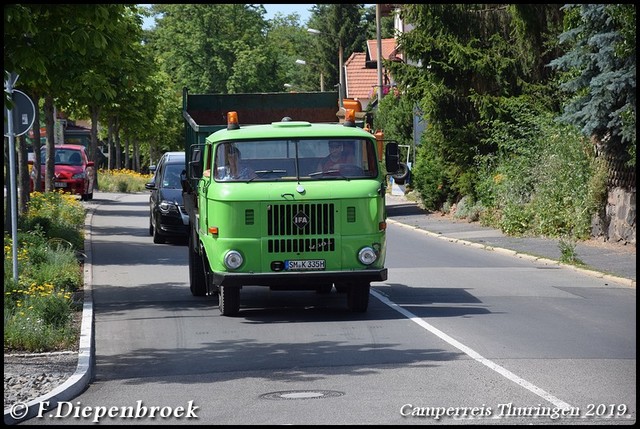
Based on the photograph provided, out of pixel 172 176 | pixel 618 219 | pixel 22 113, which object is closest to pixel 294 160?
pixel 22 113

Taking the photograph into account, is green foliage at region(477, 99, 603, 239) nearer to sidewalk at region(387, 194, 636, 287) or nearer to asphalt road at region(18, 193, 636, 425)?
sidewalk at region(387, 194, 636, 287)

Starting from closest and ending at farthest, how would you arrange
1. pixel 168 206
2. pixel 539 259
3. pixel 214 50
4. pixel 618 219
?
pixel 539 259, pixel 618 219, pixel 168 206, pixel 214 50

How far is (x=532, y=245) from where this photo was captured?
26.4 m

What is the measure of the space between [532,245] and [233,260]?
1342 cm

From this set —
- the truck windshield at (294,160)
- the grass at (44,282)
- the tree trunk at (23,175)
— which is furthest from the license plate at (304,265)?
the tree trunk at (23,175)

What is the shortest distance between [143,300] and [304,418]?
8632 millimetres

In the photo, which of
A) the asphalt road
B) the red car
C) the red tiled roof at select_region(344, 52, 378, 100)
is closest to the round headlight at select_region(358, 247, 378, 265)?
the asphalt road

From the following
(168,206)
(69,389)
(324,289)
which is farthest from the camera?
(168,206)

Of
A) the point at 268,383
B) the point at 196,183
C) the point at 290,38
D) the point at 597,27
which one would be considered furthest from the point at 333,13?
the point at 268,383

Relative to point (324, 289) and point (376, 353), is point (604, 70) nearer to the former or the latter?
point (324, 289)

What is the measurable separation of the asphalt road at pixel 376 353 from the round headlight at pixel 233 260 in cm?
71

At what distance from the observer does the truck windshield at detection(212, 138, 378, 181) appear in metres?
14.9

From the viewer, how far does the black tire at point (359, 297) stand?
14.9 meters

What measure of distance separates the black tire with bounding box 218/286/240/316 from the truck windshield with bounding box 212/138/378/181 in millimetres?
1363
